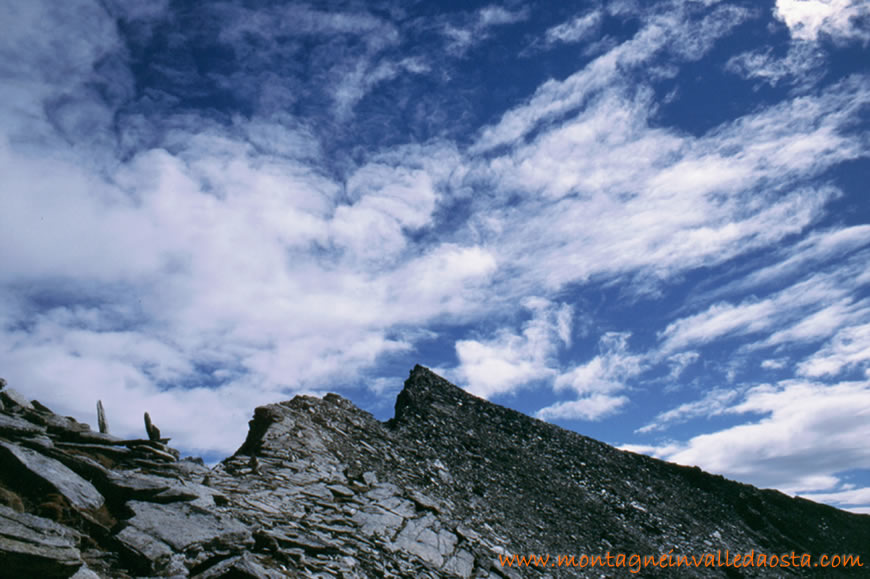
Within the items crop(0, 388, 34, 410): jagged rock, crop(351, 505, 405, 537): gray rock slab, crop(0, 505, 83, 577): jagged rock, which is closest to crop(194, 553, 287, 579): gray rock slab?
crop(0, 505, 83, 577): jagged rock

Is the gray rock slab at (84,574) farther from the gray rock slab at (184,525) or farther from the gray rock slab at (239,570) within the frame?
the gray rock slab at (239,570)

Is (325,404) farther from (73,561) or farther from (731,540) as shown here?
(731,540)

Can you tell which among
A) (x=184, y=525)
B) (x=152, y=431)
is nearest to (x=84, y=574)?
(x=184, y=525)

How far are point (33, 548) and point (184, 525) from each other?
2403mm

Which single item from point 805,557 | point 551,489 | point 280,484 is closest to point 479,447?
point 551,489

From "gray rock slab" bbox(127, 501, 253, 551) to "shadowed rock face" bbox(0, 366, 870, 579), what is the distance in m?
0.03

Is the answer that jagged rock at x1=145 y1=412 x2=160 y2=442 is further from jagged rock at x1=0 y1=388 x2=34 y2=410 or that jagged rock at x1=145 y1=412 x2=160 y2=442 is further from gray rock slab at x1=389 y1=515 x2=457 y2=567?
gray rock slab at x1=389 y1=515 x2=457 y2=567

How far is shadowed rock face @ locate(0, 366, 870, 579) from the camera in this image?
7316 millimetres

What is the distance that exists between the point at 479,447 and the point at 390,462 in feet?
15.6

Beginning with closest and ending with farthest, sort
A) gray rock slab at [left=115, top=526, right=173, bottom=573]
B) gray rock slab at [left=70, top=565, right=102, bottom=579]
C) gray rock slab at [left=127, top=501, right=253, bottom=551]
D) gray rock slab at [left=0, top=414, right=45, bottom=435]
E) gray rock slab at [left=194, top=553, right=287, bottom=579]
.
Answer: gray rock slab at [left=70, top=565, right=102, bottom=579]
gray rock slab at [left=115, top=526, right=173, bottom=573]
gray rock slab at [left=194, top=553, right=287, bottom=579]
gray rock slab at [left=127, top=501, right=253, bottom=551]
gray rock slab at [left=0, top=414, right=45, bottom=435]

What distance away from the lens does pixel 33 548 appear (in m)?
5.82

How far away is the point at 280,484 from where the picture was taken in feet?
38.4

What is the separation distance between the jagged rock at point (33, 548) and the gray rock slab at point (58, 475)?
1.02 m

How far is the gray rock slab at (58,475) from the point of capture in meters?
7.34
